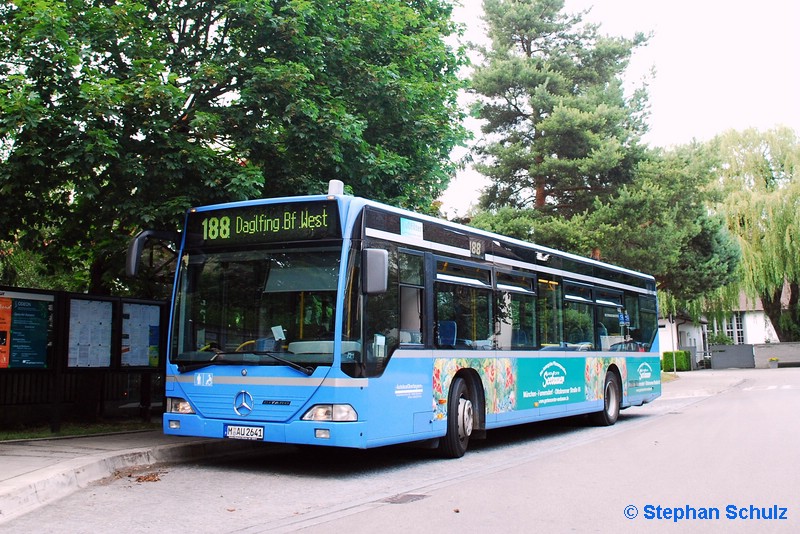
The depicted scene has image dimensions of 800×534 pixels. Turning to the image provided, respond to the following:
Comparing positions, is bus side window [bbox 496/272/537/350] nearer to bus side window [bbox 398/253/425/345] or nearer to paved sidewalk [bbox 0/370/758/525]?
bus side window [bbox 398/253/425/345]

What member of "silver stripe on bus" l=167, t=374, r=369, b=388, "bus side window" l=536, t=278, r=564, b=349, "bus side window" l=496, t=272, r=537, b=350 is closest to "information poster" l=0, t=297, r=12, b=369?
"silver stripe on bus" l=167, t=374, r=369, b=388

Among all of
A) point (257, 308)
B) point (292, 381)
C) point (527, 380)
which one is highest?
point (257, 308)

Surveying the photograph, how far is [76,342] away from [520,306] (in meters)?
7.02

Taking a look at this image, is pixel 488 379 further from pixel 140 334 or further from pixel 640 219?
pixel 640 219

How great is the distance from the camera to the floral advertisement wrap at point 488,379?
9.92m

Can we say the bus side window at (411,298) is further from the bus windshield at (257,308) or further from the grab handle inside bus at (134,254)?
the grab handle inside bus at (134,254)

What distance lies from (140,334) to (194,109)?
438 centimetres

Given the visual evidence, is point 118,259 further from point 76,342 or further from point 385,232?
point 385,232

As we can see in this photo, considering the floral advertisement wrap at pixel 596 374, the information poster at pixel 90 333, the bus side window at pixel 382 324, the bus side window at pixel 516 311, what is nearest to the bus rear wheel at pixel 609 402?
the floral advertisement wrap at pixel 596 374

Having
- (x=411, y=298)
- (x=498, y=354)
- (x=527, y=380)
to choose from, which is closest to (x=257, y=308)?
(x=411, y=298)

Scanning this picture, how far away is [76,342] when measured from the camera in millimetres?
12469

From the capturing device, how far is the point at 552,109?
29.0 metres

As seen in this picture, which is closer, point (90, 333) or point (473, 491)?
point (473, 491)

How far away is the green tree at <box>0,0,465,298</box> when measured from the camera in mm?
10289
